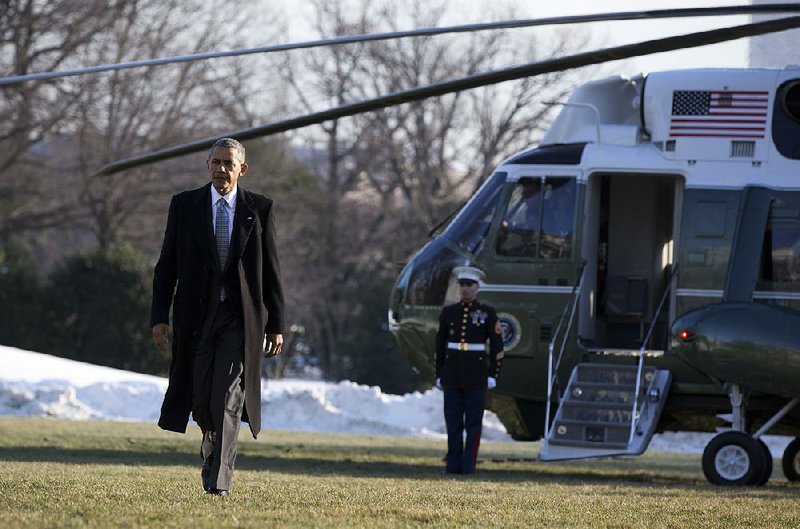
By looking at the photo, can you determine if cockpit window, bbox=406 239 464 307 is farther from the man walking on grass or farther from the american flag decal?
the man walking on grass

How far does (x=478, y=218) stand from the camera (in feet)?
49.5

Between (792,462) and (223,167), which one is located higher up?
(223,167)

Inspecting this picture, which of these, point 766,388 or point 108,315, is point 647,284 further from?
point 108,315

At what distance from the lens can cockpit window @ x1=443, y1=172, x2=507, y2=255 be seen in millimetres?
14992

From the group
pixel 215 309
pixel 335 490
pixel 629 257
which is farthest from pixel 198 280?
pixel 629 257

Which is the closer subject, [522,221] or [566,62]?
[566,62]

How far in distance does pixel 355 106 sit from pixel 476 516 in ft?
13.4

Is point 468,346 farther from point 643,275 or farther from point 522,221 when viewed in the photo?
point 643,275

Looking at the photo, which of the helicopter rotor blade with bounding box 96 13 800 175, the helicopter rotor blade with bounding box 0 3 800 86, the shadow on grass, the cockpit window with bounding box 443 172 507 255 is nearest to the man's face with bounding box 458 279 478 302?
the cockpit window with bounding box 443 172 507 255

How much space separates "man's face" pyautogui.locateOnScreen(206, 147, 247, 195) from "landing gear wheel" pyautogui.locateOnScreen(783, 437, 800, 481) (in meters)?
9.00

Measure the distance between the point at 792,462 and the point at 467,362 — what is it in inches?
163

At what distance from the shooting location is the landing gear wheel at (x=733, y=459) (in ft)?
44.2

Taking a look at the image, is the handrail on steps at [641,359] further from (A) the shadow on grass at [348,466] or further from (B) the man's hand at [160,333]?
(B) the man's hand at [160,333]

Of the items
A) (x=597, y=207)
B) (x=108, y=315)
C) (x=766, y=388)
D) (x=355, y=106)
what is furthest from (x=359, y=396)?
(x=355, y=106)
